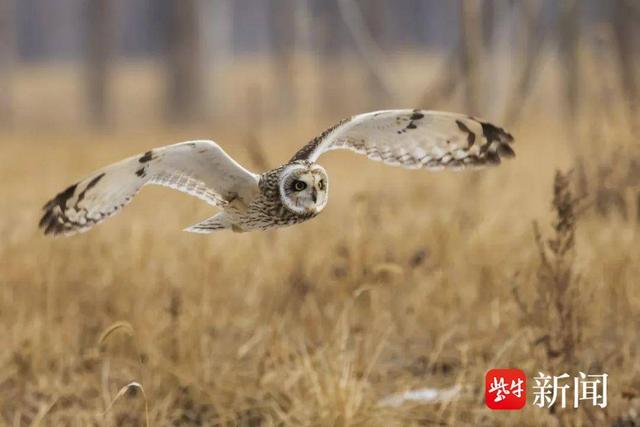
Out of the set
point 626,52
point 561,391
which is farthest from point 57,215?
point 626,52

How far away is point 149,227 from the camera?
194 inches

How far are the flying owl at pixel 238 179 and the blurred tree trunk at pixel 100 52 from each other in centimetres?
1902

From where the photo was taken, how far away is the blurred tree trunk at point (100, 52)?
70.2 ft

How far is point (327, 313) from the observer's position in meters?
4.17

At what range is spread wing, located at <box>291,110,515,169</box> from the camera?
201 centimetres

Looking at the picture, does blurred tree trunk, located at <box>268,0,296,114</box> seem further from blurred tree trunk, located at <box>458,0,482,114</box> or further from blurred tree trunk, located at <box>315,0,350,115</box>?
blurred tree trunk, located at <box>458,0,482,114</box>

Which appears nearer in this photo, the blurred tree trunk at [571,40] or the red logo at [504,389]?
the red logo at [504,389]

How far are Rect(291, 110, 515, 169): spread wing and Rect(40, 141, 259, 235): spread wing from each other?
190 millimetres

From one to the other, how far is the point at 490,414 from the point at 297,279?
43.3 inches

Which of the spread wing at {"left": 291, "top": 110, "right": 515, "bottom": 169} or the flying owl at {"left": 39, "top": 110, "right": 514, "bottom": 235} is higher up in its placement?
the spread wing at {"left": 291, "top": 110, "right": 515, "bottom": 169}

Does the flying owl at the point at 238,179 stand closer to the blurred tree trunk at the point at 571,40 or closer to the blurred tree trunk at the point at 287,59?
the blurred tree trunk at the point at 571,40

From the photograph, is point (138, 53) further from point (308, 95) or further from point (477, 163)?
point (477, 163)

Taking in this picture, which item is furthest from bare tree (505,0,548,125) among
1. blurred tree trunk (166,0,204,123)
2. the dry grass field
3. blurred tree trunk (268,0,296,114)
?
blurred tree trunk (268,0,296,114)

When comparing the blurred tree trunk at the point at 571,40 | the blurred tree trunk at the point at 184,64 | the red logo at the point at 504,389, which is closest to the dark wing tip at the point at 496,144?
the red logo at the point at 504,389
